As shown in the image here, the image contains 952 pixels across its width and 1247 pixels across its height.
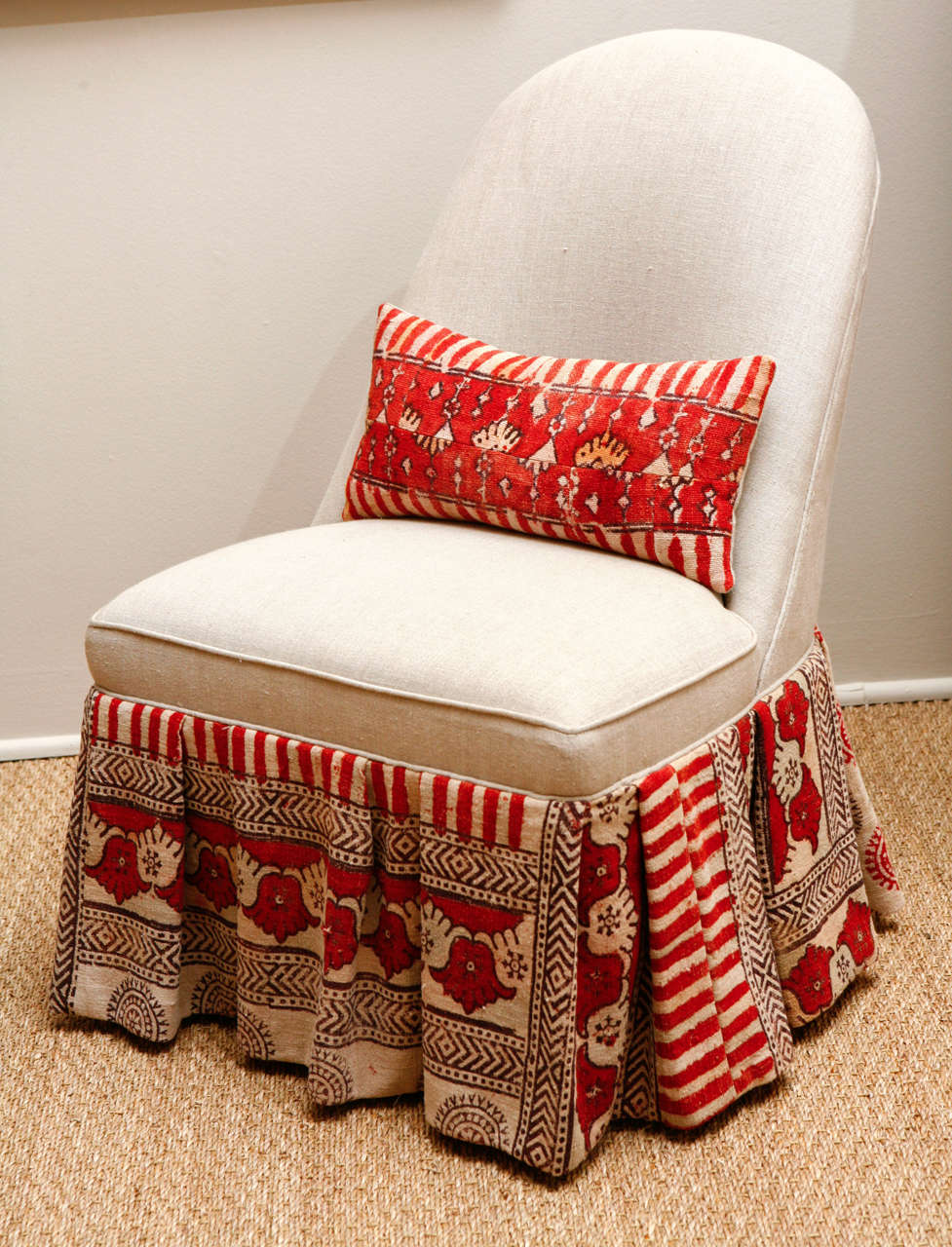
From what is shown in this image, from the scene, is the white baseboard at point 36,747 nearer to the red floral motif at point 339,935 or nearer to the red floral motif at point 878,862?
the red floral motif at point 339,935

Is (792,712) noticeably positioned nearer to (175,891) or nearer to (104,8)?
(175,891)

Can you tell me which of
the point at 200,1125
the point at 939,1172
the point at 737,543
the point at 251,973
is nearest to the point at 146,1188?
the point at 200,1125

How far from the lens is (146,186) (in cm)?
182

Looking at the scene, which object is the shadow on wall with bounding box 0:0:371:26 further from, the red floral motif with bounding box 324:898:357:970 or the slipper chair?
the red floral motif with bounding box 324:898:357:970

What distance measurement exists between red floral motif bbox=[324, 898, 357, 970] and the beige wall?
0.90m

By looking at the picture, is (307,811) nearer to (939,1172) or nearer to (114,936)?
(114,936)

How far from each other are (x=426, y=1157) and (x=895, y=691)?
47.7 inches

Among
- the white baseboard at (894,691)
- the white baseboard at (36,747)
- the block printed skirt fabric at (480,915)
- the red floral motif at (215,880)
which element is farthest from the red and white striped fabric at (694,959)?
the white baseboard at (36,747)

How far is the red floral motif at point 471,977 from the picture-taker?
45.5 inches

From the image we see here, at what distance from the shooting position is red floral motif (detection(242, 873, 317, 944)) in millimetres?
1275

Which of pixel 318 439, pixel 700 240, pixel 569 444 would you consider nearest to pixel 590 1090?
pixel 569 444

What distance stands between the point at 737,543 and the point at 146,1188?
0.83 m

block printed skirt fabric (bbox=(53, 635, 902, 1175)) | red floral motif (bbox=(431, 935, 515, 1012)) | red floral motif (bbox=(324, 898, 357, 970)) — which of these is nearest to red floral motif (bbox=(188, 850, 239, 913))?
block printed skirt fabric (bbox=(53, 635, 902, 1175))

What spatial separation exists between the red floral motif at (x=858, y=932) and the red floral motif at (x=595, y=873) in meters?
0.37
